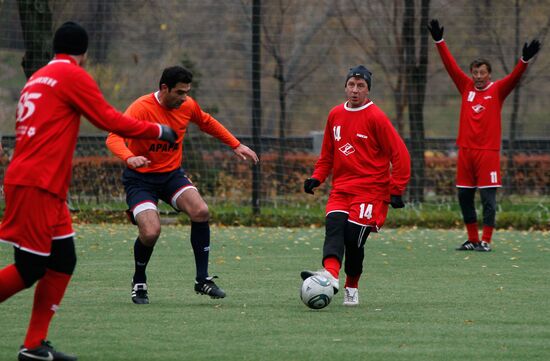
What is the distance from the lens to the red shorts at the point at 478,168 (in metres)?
13.5

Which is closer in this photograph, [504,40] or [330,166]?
[330,166]

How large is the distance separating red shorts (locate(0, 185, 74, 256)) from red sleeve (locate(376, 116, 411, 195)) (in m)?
3.23

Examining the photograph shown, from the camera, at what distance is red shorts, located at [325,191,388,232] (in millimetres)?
8758

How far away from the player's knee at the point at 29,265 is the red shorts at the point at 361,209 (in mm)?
3029

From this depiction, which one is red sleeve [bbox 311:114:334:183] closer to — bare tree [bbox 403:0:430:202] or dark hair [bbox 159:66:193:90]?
dark hair [bbox 159:66:193:90]

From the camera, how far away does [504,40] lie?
60.9ft

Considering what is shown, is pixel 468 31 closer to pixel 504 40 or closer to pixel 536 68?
pixel 504 40

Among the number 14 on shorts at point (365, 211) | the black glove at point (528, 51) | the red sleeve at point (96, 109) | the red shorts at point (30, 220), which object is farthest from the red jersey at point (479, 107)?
the red shorts at point (30, 220)

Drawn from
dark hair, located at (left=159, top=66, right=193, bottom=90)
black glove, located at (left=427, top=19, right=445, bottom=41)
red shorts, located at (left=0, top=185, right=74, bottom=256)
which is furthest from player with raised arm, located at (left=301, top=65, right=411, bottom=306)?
black glove, located at (left=427, top=19, right=445, bottom=41)

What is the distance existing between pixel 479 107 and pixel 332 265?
5.56 m

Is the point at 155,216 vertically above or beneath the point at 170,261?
above

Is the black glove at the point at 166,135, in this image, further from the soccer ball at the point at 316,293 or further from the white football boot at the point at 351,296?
the white football boot at the point at 351,296

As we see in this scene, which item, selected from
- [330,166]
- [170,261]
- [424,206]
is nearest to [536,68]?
[424,206]

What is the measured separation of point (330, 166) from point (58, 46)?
321 centimetres
